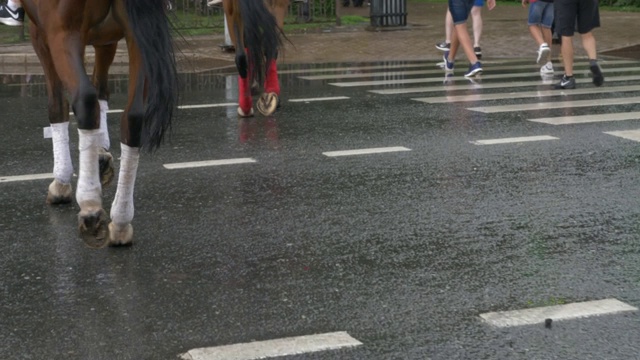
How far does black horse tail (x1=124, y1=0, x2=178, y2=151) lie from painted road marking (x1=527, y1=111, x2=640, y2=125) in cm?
538

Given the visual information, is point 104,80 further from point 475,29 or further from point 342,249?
point 475,29

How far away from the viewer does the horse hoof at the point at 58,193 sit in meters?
7.06

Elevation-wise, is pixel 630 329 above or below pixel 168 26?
below

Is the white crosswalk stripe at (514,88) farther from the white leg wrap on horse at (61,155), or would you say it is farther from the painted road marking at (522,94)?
the white leg wrap on horse at (61,155)

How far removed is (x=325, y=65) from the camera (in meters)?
16.4

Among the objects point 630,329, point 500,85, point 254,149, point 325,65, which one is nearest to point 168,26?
point 630,329

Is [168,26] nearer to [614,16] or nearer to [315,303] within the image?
[315,303]

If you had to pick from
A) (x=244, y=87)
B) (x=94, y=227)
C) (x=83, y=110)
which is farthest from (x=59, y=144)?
(x=244, y=87)

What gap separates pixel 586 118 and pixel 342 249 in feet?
16.8

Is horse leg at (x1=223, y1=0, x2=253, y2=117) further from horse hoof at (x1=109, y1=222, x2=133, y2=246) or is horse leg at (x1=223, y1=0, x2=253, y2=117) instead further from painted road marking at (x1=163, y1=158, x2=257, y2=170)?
horse hoof at (x1=109, y1=222, x2=133, y2=246)

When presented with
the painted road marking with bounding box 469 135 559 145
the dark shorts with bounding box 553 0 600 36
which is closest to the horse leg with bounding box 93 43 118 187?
the painted road marking with bounding box 469 135 559 145

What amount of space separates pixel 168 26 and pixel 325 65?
10.9 meters

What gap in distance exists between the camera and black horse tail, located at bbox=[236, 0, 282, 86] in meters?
8.87

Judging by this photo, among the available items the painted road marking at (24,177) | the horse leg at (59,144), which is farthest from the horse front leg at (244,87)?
the horse leg at (59,144)
